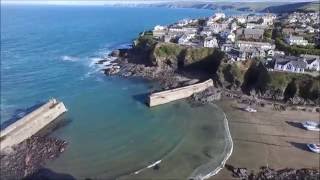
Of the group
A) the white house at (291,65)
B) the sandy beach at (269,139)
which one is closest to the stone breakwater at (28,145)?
the sandy beach at (269,139)

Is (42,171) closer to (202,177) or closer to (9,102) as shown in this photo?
(202,177)

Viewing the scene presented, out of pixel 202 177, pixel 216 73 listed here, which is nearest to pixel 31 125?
pixel 202 177

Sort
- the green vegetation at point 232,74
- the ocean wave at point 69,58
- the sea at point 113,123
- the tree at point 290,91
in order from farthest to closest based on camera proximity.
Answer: the ocean wave at point 69,58, the green vegetation at point 232,74, the tree at point 290,91, the sea at point 113,123

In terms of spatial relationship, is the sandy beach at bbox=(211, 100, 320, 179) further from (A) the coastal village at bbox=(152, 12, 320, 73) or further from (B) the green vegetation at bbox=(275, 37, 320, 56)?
(B) the green vegetation at bbox=(275, 37, 320, 56)

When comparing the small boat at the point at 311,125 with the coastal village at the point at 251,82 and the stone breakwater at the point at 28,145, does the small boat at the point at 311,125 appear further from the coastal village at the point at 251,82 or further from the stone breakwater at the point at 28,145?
the stone breakwater at the point at 28,145

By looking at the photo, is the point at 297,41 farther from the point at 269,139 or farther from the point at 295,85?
the point at 269,139

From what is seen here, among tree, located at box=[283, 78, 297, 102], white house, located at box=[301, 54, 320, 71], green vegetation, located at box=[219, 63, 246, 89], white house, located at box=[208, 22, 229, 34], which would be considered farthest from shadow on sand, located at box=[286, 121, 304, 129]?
white house, located at box=[208, 22, 229, 34]
